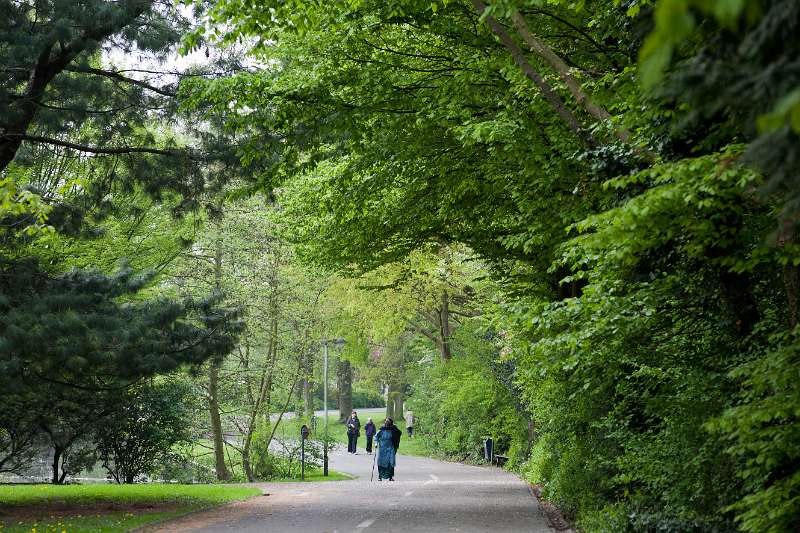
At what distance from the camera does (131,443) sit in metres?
25.6

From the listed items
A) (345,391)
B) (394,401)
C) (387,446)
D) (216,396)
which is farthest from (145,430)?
(345,391)

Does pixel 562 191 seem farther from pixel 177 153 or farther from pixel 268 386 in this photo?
pixel 268 386

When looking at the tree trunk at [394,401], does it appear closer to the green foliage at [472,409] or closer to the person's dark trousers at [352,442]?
the person's dark trousers at [352,442]

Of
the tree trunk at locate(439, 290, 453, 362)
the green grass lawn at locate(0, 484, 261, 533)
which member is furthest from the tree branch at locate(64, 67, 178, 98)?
the tree trunk at locate(439, 290, 453, 362)

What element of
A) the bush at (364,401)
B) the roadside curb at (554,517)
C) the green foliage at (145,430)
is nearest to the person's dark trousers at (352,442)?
the green foliage at (145,430)

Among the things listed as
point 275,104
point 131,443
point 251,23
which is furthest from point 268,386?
point 251,23

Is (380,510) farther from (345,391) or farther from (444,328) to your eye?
(345,391)

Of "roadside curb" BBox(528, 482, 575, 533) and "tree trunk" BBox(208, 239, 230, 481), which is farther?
"tree trunk" BBox(208, 239, 230, 481)

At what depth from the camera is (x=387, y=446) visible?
82.9ft

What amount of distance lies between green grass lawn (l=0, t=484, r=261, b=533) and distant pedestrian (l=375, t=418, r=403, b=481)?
4160 millimetres

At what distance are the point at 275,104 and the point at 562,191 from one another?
171 inches

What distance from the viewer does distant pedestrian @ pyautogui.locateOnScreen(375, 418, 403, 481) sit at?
24.9m

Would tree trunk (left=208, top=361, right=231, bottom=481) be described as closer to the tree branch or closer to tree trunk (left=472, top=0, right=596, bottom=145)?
the tree branch

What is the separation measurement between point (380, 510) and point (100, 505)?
18.5 feet
